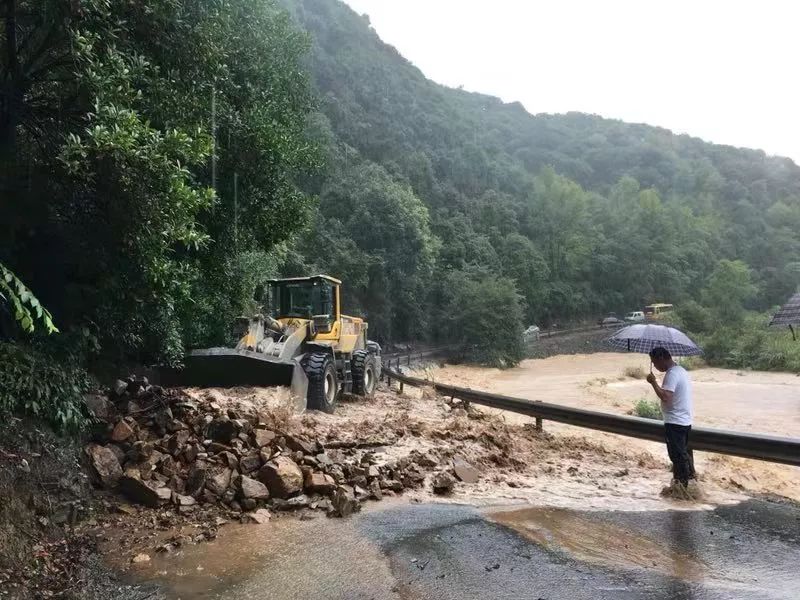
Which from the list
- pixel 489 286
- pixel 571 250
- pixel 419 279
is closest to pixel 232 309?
pixel 419 279

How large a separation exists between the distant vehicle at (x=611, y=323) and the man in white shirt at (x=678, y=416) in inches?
2368

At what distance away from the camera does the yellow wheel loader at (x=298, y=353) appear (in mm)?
9688

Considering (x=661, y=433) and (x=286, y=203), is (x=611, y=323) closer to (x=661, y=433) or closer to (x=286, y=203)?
(x=661, y=433)

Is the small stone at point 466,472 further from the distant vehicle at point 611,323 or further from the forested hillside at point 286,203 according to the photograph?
the distant vehicle at point 611,323

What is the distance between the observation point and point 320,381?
11.7m

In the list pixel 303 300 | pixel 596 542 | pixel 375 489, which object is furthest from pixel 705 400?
pixel 596 542

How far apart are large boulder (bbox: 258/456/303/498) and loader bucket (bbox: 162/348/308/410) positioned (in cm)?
385

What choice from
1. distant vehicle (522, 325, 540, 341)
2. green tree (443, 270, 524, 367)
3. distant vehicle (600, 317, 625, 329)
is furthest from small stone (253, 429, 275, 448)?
distant vehicle (600, 317, 625, 329)

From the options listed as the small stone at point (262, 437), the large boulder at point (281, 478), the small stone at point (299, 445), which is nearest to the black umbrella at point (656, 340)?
the small stone at point (299, 445)

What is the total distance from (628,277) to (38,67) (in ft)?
244

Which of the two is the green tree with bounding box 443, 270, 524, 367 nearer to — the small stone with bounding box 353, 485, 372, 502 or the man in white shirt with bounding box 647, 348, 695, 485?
the man in white shirt with bounding box 647, 348, 695, 485

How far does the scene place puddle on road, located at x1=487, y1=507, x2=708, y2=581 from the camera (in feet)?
14.2

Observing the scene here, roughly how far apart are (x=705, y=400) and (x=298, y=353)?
17.3 metres

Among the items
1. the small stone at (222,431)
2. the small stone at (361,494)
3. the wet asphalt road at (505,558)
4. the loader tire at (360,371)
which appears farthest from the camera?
the loader tire at (360,371)
